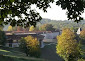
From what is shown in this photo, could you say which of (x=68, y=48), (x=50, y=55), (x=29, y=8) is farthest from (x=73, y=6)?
(x=50, y=55)

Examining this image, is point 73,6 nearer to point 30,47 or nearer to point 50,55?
point 30,47

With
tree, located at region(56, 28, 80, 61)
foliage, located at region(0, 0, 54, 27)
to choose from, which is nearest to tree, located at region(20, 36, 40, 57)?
tree, located at region(56, 28, 80, 61)

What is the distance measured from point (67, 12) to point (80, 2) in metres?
0.56

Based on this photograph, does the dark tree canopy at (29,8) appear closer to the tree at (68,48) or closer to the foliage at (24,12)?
the foliage at (24,12)

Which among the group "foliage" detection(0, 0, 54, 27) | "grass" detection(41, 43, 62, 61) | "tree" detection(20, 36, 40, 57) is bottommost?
"grass" detection(41, 43, 62, 61)

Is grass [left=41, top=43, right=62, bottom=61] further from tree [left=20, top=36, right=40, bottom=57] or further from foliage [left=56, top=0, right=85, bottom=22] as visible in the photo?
foliage [left=56, top=0, right=85, bottom=22]

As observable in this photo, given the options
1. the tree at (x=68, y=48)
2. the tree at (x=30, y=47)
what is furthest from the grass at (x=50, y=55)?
the tree at (x=68, y=48)

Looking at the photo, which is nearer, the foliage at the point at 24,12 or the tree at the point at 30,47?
the foliage at the point at 24,12

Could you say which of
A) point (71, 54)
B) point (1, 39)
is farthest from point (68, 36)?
point (1, 39)

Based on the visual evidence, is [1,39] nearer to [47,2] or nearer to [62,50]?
[62,50]

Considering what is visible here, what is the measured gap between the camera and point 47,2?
5.72 m

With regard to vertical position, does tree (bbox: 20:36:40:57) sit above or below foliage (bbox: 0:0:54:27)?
below

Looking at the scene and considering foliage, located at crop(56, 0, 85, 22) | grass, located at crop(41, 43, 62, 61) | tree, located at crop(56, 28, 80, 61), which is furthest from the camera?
grass, located at crop(41, 43, 62, 61)

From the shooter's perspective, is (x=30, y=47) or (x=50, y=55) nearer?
(x=30, y=47)
